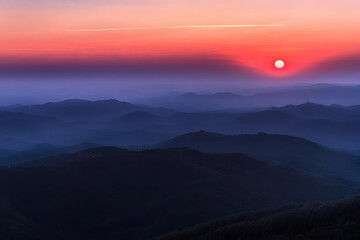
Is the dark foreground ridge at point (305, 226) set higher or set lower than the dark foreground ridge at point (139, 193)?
higher

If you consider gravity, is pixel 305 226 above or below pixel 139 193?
above

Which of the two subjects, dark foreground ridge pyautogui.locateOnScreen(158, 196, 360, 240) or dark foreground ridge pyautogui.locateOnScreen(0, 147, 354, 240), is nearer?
dark foreground ridge pyautogui.locateOnScreen(158, 196, 360, 240)

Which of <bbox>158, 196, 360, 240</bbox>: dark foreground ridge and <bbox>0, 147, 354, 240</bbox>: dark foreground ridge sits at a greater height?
<bbox>158, 196, 360, 240</bbox>: dark foreground ridge

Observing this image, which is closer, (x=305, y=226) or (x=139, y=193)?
(x=305, y=226)

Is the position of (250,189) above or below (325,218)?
below

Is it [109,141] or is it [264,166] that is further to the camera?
[109,141]

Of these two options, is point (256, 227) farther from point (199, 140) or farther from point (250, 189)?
point (199, 140)

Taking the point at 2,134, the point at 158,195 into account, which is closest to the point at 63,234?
the point at 158,195

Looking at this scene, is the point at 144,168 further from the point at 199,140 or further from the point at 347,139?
the point at 347,139

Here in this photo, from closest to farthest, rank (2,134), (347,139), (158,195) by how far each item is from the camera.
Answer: (158,195)
(347,139)
(2,134)

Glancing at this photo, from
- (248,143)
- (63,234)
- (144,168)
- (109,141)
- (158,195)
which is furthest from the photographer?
(109,141)

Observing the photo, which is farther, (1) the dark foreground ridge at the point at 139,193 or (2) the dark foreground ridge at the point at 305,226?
(1) the dark foreground ridge at the point at 139,193
